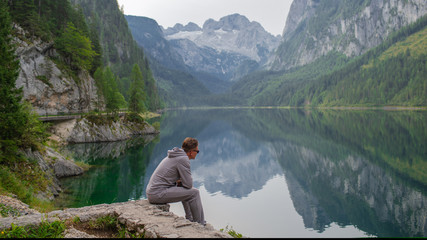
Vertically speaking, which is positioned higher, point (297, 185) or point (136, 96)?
point (136, 96)

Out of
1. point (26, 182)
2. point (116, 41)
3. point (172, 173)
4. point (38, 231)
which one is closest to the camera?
point (38, 231)

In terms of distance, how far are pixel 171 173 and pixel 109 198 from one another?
15414 millimetres

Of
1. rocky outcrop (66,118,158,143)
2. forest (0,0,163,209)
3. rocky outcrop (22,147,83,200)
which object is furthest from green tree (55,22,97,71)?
rocky outcrop (22,147,83,200)

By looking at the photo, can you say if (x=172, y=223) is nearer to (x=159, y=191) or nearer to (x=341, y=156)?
(x=159, y=191)

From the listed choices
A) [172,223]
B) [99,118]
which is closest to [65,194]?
[172,223]

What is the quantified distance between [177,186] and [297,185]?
22.4 m

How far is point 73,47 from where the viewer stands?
58312mm

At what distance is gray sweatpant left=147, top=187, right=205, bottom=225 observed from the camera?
402 inches

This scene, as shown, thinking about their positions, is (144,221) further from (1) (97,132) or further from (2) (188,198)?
(1) (97,132)

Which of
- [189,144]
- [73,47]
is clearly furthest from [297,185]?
[73,47]

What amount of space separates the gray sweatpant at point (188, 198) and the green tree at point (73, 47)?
185ft

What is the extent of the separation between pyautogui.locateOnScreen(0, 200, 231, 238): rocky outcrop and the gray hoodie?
29.9 inches

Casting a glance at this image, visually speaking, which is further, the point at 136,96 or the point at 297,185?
the point at 136,96

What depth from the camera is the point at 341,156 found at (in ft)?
143
